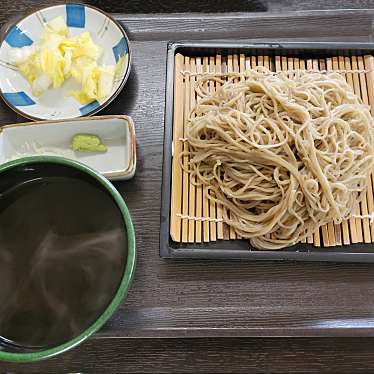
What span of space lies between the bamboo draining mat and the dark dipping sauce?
38 centimetres

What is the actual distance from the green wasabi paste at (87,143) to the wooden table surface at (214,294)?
0.13 meters

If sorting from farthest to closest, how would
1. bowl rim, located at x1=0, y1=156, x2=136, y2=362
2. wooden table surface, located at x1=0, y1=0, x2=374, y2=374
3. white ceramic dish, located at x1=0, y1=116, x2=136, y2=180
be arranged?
1. white ceramic dish, located at x1=0, y1=116, x2=136, y2=180
2. wooden table surface, located at x1=0, y1=0, x2=374, y2=374
3. bowl rim, located at x1=0, y1=156, x2=136, y2=362

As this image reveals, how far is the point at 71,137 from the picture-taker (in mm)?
1491

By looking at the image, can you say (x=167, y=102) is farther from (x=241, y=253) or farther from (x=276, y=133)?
(x=241, y=253)

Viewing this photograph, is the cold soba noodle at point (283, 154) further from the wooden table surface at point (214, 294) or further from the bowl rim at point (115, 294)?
the bowl rim at point (115, 294)

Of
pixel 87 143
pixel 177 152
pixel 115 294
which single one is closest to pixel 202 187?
pixel 177 152

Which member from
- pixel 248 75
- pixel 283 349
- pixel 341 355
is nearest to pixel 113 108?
pixel 248 75

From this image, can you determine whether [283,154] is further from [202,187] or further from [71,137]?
[71,137]

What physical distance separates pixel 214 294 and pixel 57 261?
0.50 metres

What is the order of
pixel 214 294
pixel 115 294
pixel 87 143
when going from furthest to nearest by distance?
1. pixel 87 143
2. pixel 214 294
3. pixel 115 294

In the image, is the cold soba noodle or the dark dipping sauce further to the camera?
the cold soba noodle

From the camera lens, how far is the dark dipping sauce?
980mm

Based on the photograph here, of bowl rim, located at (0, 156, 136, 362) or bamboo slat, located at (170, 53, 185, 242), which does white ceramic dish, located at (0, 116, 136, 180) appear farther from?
bowl rim, located at (0, 156, 136, 362)

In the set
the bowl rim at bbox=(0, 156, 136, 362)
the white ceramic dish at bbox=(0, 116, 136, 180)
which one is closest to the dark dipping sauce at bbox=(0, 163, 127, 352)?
the bowl rim at bbox=(0, 156, 136, 362)
